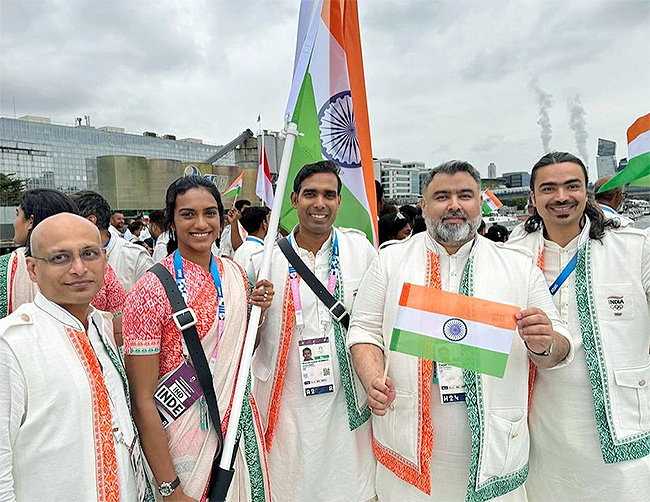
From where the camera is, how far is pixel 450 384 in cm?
227

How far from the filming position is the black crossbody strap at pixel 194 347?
2.13 m

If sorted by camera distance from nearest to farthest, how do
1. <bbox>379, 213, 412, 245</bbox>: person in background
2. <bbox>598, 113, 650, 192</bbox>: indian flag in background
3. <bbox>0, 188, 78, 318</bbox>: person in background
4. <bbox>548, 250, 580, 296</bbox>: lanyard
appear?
<bbox>548, 250, 580, 296</bbox>: lanyard < <bbox>0, 188, 78, 318</bbox>: person in background < <bbox>598, 113, 650, 192</bbox>: indian flag in background < <bbox>379, 213, 412, 245</bbox>: person in background

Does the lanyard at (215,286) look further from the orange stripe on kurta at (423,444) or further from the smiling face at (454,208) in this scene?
the smiling face at (454,208)

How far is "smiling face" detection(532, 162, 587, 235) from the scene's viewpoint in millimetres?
2506

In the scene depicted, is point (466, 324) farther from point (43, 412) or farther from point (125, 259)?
point (125, 259)

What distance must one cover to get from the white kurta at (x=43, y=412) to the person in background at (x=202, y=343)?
34 cm

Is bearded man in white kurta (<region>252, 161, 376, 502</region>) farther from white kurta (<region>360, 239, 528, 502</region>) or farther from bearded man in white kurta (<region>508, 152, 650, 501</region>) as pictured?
bearded man in white kurta (<region>508, 152, 650, 501</region>)

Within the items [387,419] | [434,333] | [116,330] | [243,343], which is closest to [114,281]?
[116,330]

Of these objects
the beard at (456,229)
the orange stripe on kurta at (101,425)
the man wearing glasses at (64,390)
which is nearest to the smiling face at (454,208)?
the beard at (456,229)

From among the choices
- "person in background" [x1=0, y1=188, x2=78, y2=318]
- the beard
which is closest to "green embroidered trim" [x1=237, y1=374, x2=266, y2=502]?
the beard

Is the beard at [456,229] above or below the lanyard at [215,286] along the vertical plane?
above

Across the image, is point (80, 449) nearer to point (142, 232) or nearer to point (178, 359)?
point (178, 359)

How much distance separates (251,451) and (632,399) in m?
1.96

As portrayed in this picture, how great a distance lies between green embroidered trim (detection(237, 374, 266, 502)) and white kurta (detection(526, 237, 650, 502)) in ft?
4.89
